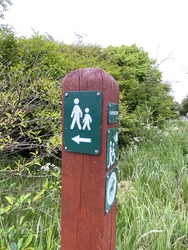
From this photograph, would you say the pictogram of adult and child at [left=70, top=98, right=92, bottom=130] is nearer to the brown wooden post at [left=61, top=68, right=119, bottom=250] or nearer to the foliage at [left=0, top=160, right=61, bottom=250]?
the brown wooden post at [left=61, top=68, right=119, bottom=250]

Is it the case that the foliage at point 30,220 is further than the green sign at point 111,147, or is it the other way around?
the foliage at point 30,220

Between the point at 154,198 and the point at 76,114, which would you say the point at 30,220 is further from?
the point at 76,114

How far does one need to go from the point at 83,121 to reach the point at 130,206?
1.28 m

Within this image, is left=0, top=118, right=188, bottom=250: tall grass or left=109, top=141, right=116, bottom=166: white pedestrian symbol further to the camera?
left=0, top=118, right=188, bottom=250: tall grass

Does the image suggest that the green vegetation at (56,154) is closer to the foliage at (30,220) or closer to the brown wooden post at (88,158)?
the foliage at (30,220)

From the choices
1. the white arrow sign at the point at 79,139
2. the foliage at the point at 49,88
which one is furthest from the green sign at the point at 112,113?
the foliage at the point at 49,88

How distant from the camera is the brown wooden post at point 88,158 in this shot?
0.70 m

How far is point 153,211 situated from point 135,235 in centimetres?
27

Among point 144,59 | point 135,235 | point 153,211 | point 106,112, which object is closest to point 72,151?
point 106,112

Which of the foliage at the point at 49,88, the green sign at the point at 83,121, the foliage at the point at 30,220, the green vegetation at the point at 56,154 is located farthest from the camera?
the foliage at the point at 49,88

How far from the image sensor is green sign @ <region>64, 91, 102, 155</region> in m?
0.69

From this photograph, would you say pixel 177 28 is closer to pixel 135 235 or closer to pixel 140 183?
pixel 140 183

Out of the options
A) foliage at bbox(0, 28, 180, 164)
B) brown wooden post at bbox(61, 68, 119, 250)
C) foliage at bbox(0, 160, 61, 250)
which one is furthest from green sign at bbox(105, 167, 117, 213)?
foliage at bbox(0, 28, 180, 164)

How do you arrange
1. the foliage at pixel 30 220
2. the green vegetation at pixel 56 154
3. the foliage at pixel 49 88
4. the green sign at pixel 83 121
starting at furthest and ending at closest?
the foliage at pixel 49 88 < the green vegetation at pixel 56 154 < the foliage at pixel 30 220 < the green sign at pixel 83 121
